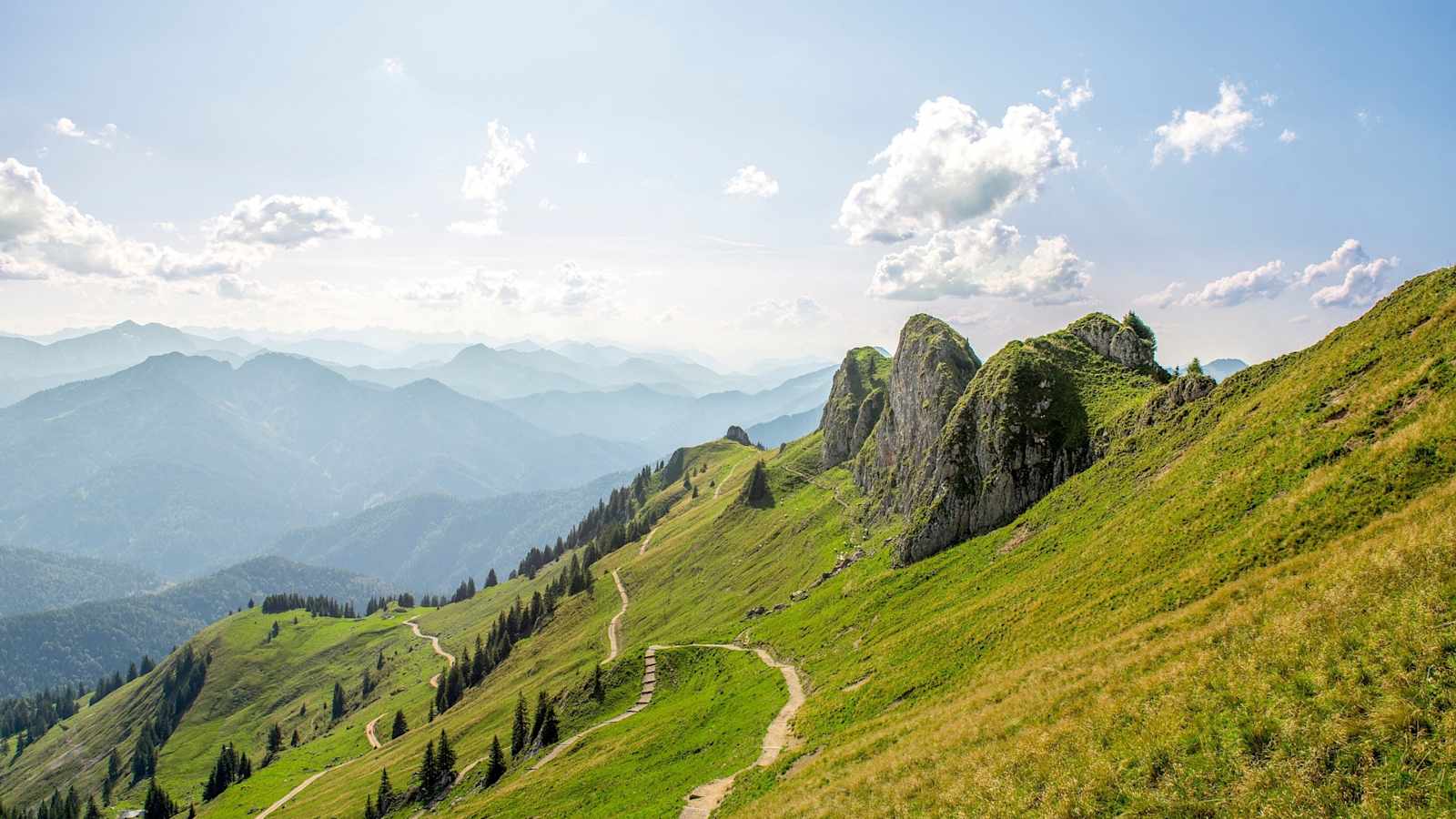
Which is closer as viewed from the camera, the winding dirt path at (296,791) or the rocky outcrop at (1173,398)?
the rocky outcrop at (1173,398)

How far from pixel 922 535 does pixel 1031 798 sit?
5561 cm

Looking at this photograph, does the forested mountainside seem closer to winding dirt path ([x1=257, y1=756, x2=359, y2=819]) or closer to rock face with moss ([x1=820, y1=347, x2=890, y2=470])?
winding dirt path ([x1=257, y1=756, x2=359, y2=819])

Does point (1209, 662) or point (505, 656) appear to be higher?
point (1209, 662)

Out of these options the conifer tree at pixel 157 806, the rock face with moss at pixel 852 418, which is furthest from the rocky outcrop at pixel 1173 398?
the conifer tree at pixel 157 806

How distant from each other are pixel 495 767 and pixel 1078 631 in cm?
6957

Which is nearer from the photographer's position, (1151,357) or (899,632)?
(899,632)

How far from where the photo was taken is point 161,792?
15312 cm

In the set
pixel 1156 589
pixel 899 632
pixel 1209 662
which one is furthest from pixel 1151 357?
pixel 1209 662

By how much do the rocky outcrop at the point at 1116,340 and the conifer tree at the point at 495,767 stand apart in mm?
90821

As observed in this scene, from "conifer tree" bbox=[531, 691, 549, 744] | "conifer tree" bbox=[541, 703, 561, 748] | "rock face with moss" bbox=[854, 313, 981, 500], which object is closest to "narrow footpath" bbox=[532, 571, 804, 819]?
"conifer tree" bbox=[541, 703, 561, 748]

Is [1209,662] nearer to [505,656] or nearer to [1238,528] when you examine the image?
[1238,528]

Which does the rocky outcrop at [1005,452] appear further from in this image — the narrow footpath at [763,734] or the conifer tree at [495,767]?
the conifer tree at [495,767]

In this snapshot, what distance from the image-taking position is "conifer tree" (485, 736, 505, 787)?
3017 inches

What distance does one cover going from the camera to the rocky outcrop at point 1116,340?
8194cm
